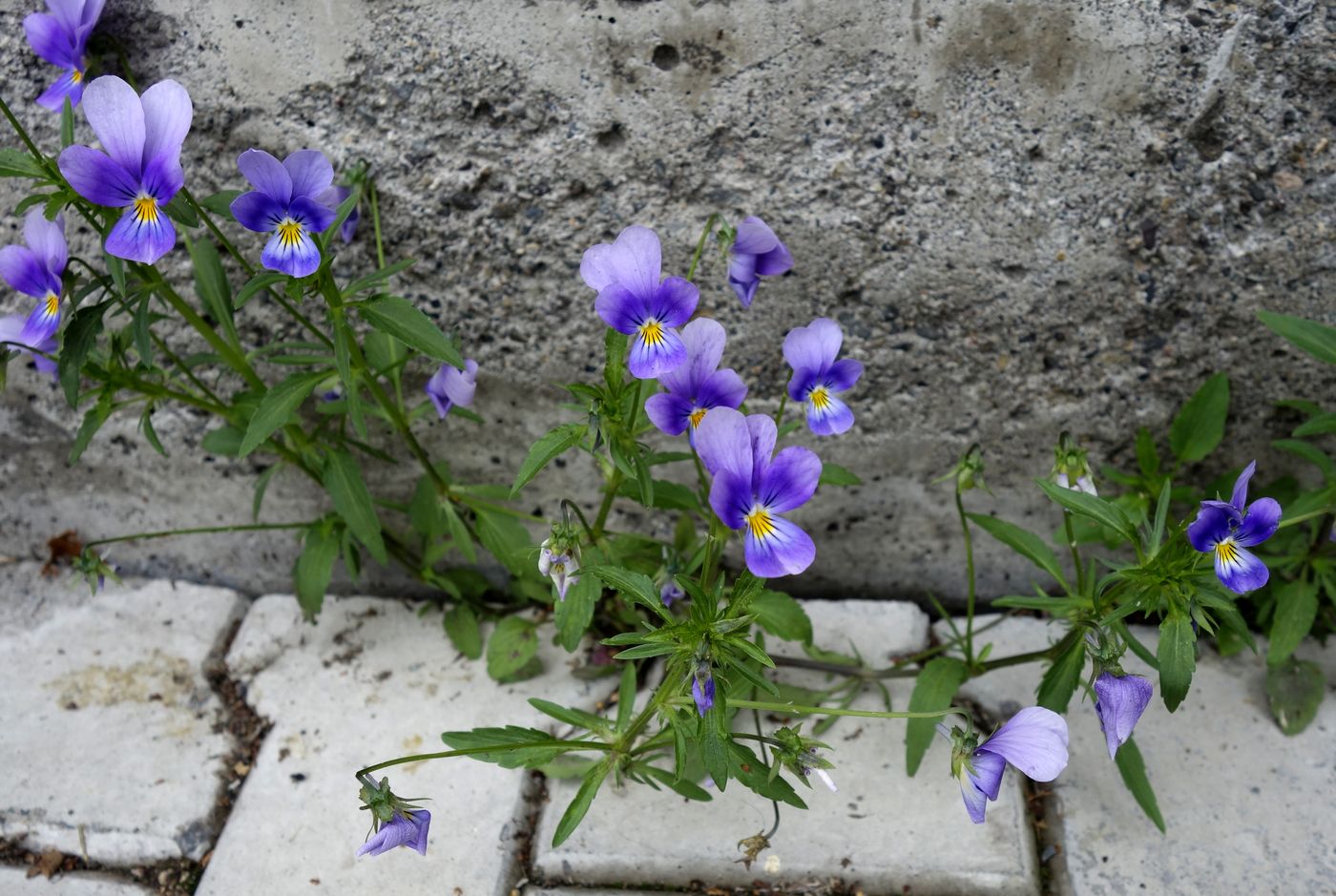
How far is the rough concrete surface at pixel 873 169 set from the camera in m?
1.91

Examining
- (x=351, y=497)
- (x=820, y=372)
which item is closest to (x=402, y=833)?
(x=351, y=497)

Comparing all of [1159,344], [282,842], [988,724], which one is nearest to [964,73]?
[1159,344]

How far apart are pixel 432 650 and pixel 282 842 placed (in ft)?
1.60

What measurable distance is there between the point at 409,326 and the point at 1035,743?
1.08 meters

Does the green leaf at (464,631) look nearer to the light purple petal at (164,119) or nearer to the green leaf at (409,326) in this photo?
the green leaf at (409,326)

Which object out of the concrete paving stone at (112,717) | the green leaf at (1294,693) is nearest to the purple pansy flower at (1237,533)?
the green leaf at (1294,693)

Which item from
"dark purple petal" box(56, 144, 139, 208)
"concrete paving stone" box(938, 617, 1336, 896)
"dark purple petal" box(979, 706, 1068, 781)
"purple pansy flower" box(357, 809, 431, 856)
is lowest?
"concrete paving stone" box(938, 617, 1336, 896)

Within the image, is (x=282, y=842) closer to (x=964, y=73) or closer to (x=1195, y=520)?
(x=1195, y=520)

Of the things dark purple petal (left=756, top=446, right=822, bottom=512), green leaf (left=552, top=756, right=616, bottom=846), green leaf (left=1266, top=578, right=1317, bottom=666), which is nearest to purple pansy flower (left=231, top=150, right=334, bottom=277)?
dark purple petal (left=756, top=446, right=822, bottom=512)

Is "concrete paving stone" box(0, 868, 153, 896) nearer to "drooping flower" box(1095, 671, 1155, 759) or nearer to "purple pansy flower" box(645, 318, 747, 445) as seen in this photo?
"purple pansy flower" box(645, 318, 747, 445)

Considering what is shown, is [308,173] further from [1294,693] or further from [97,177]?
[1294,693]

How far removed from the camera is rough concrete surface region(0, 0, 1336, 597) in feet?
6.28

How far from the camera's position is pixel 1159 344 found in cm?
216

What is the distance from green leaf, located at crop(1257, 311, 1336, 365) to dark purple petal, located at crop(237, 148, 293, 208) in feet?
5.03
